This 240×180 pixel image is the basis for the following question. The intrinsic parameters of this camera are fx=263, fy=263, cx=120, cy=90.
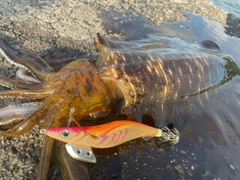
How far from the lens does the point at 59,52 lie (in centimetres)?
421

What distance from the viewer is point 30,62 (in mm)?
3195

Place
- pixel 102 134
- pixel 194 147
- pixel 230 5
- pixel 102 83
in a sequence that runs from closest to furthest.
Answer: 1. pixel 102 134
2. pixel 102 83
3. pixel 194 147
4. pixel 230 5

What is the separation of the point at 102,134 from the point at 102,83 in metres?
0.63

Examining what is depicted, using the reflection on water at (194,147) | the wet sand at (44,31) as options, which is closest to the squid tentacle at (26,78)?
the wet sand at (44,31)

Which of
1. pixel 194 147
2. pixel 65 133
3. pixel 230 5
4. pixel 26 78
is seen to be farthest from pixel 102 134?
pixel 230 5

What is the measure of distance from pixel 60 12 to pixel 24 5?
703 mm

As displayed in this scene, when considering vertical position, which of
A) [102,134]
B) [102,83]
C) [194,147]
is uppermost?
[102,83]

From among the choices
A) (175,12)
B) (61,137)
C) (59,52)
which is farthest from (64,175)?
(175,12)

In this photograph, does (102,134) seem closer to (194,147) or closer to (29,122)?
(29,122)

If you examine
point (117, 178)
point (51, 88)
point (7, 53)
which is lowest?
point (117, 178)

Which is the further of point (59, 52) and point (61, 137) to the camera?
point (59, 52)

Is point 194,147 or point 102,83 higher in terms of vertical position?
point 102,83

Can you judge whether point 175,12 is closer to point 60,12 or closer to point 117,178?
point 60,12

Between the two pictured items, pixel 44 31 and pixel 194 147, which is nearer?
pixel 194 147
